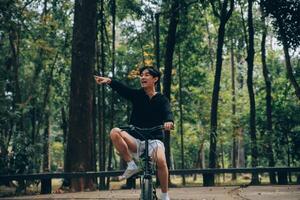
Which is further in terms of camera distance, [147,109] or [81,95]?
[81,95]

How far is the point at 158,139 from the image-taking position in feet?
18.8

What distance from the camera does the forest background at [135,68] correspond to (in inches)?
508

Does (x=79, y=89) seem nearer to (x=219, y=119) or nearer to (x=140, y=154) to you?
(x=140, y=154)

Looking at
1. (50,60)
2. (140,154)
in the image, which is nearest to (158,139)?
(140,154)

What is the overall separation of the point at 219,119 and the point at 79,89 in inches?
1090

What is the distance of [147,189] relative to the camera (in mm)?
5258

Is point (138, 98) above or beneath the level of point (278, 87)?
beneath

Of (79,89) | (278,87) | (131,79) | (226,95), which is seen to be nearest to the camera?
(79,89)

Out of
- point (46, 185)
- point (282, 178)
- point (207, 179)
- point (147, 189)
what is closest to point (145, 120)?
point (147, 189)

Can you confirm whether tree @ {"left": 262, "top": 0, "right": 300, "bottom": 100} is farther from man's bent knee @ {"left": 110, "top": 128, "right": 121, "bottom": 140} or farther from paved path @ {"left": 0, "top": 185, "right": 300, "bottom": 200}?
man's bent knee @ {"left": 110, "top": 128, "right": 121, "bottom": 140}

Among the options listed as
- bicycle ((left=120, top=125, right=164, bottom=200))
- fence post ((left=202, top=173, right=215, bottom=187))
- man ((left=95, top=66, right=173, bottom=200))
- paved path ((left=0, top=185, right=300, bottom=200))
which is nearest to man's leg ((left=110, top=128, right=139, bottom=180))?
man ((left=95, top=66, right=173, bottom=200))

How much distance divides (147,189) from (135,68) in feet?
96.2

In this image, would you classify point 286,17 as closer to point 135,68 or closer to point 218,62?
point 218,62

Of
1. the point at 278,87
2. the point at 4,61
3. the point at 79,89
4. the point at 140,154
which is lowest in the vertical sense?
the point at 140,154
